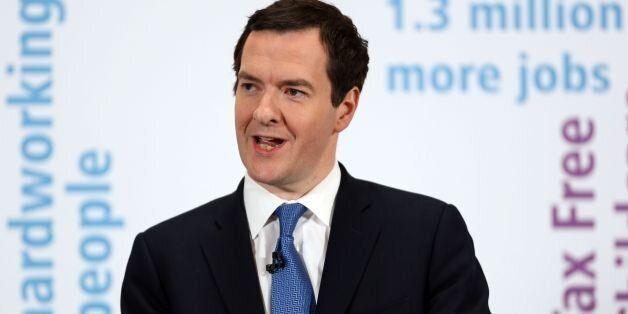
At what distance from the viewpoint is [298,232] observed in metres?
1.83

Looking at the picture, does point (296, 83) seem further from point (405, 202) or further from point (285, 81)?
point (405, 202)

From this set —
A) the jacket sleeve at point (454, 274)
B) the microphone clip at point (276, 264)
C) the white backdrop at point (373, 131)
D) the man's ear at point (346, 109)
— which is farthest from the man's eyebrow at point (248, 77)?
the white backdrop at point (373, 131)

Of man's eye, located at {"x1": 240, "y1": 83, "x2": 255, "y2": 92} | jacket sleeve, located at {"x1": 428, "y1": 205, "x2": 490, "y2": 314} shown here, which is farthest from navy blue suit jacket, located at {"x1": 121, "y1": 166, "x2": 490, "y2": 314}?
man's eye, located at {"x1": 240, "y1": 83, "x2": 255, "y2": 92}

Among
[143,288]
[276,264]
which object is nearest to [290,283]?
[276,264]

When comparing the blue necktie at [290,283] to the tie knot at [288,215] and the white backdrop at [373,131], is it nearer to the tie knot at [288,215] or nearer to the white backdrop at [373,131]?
the tie knot at [288,215]

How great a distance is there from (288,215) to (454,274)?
301mm

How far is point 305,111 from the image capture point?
1798 millimetres

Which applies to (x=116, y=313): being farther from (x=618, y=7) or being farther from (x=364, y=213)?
(x=618, y=7)

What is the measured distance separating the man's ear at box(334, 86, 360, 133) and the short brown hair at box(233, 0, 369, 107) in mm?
13

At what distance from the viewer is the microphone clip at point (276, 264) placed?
1.77 m

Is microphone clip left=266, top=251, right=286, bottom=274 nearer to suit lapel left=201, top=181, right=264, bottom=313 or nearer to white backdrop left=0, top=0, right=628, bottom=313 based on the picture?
suit lapel left=201, top=181, right=264, bottom=313

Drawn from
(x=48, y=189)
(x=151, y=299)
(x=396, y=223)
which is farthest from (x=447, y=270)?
(x=48, y=189)

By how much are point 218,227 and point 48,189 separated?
1.34 metres

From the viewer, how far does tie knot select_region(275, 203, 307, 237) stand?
1805 millimetres
